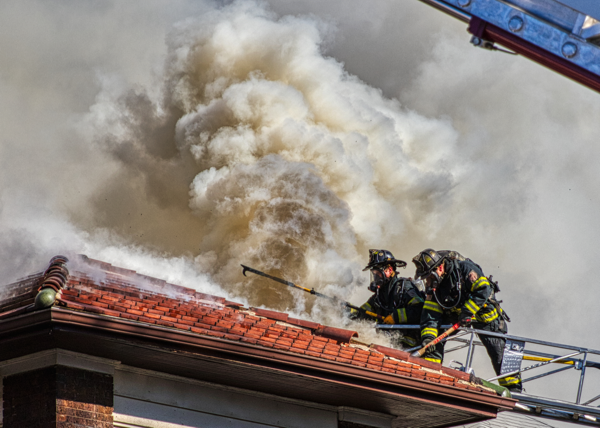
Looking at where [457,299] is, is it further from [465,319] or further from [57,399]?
[57,399]

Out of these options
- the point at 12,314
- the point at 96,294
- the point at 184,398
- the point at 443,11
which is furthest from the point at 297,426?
the point at 443,11

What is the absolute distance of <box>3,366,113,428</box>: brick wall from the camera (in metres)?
5.59

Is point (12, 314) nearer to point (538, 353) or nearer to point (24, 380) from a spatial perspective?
point (24, 380)

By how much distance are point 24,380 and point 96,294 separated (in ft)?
2.76

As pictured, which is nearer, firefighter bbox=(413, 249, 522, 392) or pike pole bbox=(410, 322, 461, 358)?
pike pole bbox=(410, 322, 461, 358)

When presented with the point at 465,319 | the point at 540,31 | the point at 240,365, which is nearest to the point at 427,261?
the point at 465,319

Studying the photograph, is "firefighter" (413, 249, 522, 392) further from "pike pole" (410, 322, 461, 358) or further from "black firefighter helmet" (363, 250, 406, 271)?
"black firefighter helmet" (363, 250, 406, 271)

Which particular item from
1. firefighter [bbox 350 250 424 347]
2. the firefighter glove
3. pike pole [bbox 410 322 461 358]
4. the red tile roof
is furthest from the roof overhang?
firefighter [bbox 350 250 424 347]

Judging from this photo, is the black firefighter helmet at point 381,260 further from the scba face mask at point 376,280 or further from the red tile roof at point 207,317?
the red tile roof at point 207,317

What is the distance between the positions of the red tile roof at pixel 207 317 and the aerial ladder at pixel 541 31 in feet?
11.6

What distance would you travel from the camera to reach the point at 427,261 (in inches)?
376

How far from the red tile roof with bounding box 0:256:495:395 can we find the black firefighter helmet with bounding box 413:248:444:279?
228 cm

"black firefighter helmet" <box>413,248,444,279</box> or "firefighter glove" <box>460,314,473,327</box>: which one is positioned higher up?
"black firefighter helmet" <box>413,248,444,279</box>

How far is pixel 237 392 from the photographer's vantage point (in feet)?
21.9
